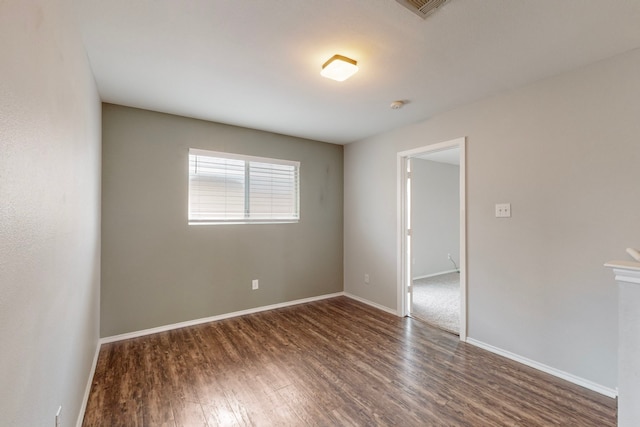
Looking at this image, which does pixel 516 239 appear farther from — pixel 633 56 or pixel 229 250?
pixel 229 250

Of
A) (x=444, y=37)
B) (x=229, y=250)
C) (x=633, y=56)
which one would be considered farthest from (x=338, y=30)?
(x=229, y=250)

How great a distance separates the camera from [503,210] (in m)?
2.61

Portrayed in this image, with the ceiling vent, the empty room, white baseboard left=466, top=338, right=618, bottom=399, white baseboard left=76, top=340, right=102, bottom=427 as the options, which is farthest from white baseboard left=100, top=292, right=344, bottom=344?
the ceiling vent

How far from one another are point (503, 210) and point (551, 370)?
4.52 ft

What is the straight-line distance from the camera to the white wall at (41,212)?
0.80 meters

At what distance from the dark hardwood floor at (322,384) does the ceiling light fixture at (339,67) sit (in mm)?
2381

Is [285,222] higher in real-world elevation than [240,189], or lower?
lower

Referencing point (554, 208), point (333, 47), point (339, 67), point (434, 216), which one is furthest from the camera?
point (434, 216)

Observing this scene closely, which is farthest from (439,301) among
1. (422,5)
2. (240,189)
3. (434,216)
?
(422,5)

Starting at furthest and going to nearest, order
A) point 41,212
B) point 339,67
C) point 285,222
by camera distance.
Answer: point 285,222 < point 339,67 < point 41,212

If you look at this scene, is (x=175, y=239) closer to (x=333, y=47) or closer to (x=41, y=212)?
(x=41, y=212)

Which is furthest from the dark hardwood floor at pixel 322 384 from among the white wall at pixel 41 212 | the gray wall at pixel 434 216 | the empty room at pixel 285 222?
the gray wall at pixel 434 216

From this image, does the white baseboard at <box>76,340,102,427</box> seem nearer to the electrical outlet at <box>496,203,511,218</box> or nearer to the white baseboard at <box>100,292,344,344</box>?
the white baseboard at <box>100,292,344,344</box>

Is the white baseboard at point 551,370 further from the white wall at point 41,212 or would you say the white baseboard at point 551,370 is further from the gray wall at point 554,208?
the white wall at point 41,212
